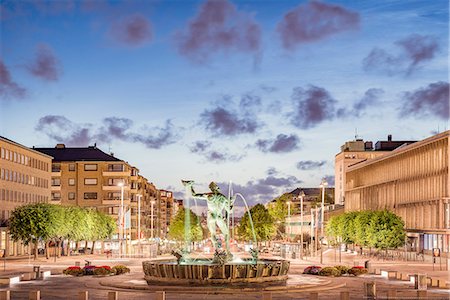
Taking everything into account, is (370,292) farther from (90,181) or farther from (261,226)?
(90,181)

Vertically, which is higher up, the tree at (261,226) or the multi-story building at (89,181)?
the multi-story building at (89,181)

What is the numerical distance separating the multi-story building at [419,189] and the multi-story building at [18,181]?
188 ft

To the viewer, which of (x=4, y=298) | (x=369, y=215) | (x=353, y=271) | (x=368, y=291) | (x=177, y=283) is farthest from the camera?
(x=369, y=215)

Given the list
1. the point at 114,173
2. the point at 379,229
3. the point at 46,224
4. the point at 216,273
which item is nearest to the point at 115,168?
the point at 114,173

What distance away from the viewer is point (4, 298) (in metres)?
35.9

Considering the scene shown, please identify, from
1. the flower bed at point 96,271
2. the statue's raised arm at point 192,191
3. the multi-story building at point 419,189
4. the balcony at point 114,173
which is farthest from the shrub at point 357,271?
the balcony at point 114,173

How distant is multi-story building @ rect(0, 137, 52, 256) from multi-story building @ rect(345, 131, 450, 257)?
5739cm

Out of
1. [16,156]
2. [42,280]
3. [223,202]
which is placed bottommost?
[42,280]

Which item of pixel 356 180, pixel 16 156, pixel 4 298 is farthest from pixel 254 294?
pixel 356 180

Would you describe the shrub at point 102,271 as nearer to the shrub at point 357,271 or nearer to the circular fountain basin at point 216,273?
the circular fountain basin at point 216,273

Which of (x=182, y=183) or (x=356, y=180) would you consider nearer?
(x=182, y=183)

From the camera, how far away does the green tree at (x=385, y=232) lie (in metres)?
109

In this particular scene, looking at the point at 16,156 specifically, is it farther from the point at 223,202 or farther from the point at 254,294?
the point at 254,294

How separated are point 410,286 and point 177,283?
1467 centimetres
